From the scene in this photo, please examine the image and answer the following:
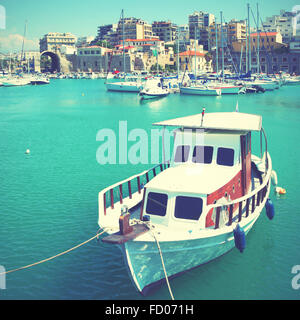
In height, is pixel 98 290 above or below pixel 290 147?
below

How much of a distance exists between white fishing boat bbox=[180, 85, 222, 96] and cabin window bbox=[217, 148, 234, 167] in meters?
68.7

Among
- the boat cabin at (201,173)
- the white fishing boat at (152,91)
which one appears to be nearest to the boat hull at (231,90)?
the white fishing boat at (152,91)

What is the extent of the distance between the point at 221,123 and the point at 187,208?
5578 millimetres

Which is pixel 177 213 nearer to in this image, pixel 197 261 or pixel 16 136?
pixel 197 261

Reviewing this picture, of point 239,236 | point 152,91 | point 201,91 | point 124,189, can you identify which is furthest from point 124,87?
point 239,236

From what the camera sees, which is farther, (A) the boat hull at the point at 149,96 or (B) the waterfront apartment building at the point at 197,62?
(B) the waterfront apartment building at the point at 197,62

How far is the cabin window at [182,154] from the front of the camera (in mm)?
16788

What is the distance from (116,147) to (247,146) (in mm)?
19848

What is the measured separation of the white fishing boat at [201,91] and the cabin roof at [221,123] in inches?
2552

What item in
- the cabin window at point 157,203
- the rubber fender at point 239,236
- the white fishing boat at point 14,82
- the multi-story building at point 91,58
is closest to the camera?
the cabin window at point 157,203

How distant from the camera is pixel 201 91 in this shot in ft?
279

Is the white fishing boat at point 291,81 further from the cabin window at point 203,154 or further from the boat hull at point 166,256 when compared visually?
the boat hull at point 166,256

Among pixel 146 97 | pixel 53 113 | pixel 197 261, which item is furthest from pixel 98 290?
pixel 146 97
